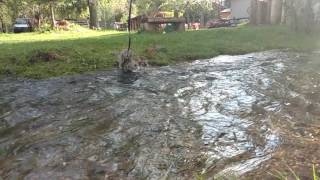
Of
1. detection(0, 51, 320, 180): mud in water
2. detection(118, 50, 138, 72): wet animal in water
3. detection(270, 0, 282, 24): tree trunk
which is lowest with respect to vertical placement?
detection(0, 51, 320, 180): mud in water

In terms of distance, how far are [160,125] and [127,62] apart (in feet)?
15.4

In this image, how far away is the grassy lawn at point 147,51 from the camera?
11.1 m

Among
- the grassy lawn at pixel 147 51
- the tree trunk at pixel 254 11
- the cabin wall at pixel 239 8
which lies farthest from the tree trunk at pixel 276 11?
the cabin wall at pixel 239 8

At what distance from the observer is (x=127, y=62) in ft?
35.2

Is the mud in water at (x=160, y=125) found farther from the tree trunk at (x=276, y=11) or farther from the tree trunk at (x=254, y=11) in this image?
the tree trunk at (x=254, y=11)

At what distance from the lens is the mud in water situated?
477 cm

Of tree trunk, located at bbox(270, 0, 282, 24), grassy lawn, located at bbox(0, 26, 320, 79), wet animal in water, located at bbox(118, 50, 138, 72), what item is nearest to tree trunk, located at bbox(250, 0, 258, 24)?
tree trunk, located at bbox(270, 0, 282, 24)

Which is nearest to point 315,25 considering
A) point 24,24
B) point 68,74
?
point 68,74

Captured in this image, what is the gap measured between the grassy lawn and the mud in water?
3.75 feet

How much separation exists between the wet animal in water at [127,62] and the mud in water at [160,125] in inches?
17.1

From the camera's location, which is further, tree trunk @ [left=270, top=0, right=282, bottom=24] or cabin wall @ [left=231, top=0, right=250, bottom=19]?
cabin wall @ [left=231, top=0, right=250, bottom=19]

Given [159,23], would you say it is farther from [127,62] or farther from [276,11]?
[127,62]

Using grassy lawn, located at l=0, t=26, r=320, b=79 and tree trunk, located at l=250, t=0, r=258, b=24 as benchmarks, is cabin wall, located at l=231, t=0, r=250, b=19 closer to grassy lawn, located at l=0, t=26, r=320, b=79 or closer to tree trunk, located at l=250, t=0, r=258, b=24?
tree trunk, located at l=250, t=0, r=258, b=24

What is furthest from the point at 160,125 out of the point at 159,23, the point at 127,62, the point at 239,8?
the point at 239,8
